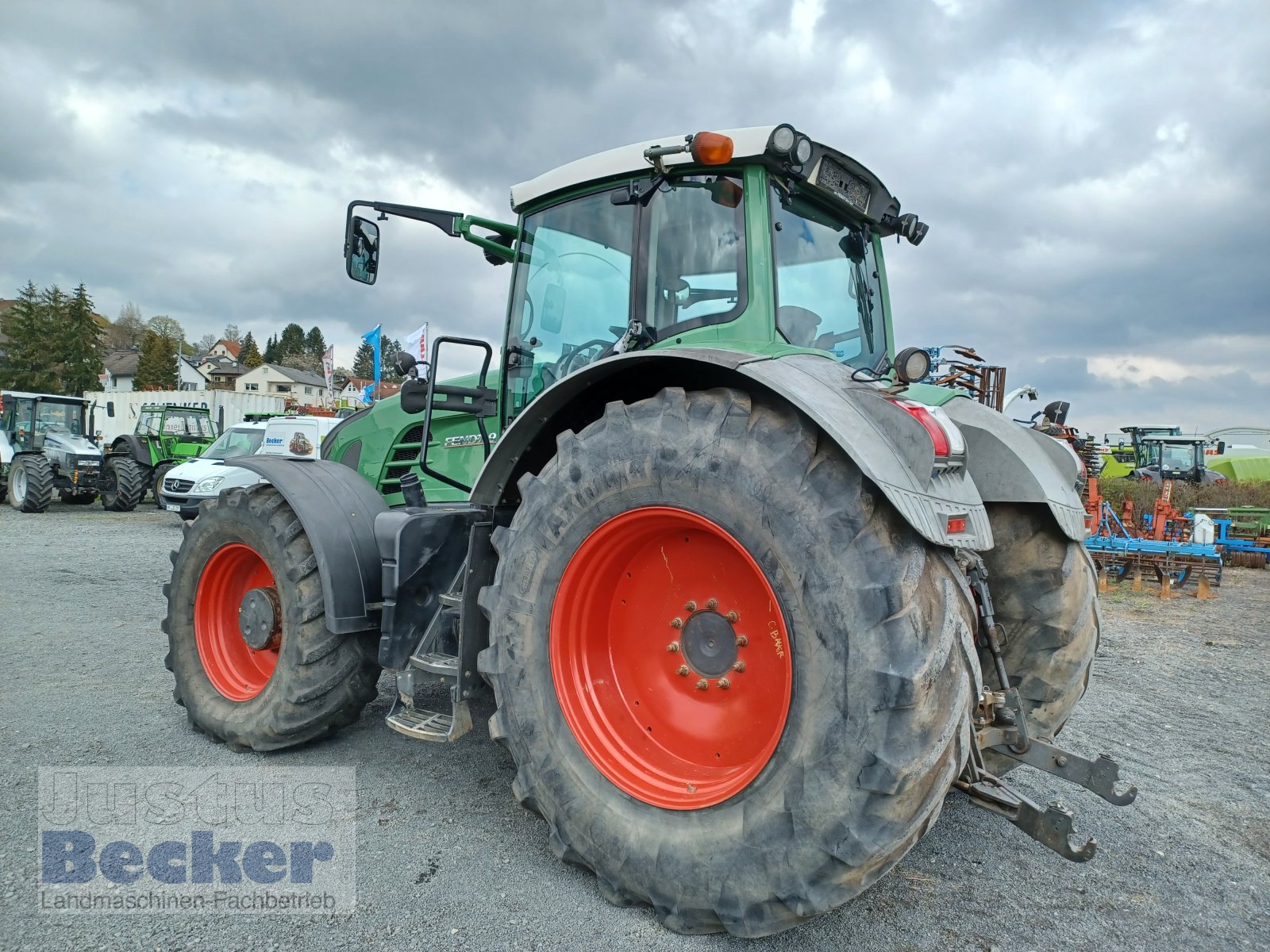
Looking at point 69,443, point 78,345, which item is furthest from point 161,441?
point 78,345

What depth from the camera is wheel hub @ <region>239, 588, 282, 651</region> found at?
3447mm

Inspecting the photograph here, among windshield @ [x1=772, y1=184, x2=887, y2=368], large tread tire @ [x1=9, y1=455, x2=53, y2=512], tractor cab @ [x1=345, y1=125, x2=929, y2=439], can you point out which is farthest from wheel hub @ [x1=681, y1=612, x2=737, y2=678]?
large tread tire @ [x1=9, y1=455, x2=53, y2=512]

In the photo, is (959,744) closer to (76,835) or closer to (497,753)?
(497,753)

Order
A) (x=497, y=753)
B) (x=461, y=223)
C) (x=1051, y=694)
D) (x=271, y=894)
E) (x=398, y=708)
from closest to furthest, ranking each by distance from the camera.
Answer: (x=271, y=894) → (x=1051, y=694) → (x=398, y=708) → (x=497, y=753) → (x=461, y=223)

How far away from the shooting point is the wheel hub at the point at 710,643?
2.38 meters

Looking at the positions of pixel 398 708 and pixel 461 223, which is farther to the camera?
pixel 461 223

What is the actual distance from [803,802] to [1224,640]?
772 centimetres

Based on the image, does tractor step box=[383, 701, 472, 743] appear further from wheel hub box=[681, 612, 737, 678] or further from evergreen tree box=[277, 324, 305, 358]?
evergreen tree box=[277, 324, 305, 358]

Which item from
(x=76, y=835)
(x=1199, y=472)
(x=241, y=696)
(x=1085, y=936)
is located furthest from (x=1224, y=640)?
(x=1199, y=472)

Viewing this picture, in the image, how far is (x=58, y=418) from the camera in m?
18.2

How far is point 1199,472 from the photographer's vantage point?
64.8 feet

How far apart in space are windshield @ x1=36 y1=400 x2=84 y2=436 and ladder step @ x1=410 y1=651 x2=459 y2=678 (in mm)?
19450

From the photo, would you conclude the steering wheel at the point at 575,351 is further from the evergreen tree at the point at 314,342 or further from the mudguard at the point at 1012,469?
the evergreen tree at the point at 314,342

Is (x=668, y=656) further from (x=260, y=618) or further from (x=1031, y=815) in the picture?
(x=260, y=618)
